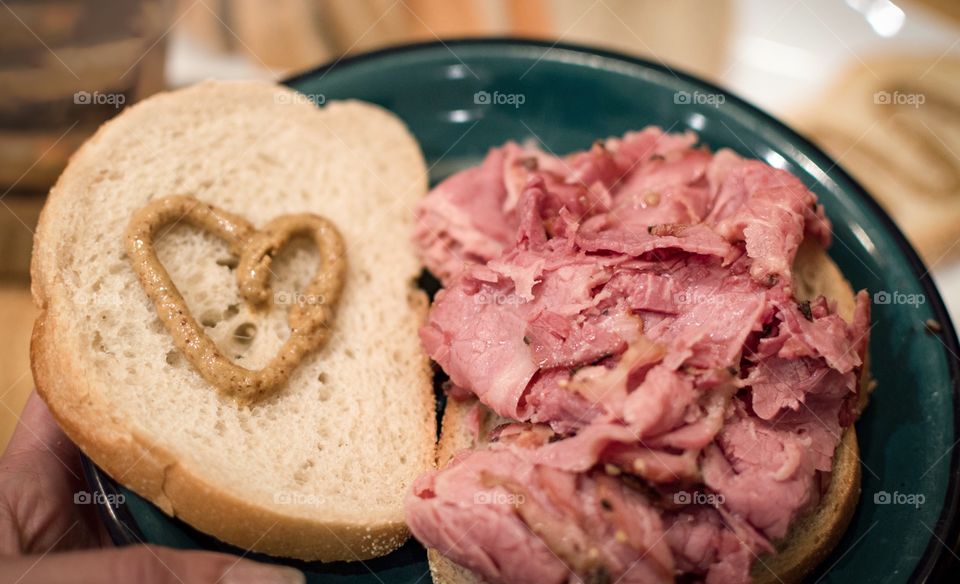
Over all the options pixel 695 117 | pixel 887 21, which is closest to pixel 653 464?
pixel 695 117

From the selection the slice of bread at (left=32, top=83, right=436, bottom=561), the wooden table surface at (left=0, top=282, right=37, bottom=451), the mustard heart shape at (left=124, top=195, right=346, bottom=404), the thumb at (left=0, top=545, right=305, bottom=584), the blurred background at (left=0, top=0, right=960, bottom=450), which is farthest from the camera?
the blurred background at (left=0, top=0, right=960, bottom=450)

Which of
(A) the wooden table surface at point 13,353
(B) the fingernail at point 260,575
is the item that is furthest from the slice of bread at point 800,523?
(A) the wooden table surface at point 13,353

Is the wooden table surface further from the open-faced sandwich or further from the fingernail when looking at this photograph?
the open-faced sandwich

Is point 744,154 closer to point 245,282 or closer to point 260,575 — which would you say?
point 245,282

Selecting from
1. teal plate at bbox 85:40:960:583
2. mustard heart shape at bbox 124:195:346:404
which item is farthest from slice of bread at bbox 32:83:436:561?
teal plate at bbox 85:40:960:583

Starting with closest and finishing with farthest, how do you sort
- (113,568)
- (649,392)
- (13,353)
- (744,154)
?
(113,568), (649,392), (13,353), (744,154)

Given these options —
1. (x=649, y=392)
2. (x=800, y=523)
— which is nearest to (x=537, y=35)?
(x=649, y=392)

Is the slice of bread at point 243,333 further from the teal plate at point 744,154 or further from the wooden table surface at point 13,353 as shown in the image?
the wooden table surface at point 13,353
